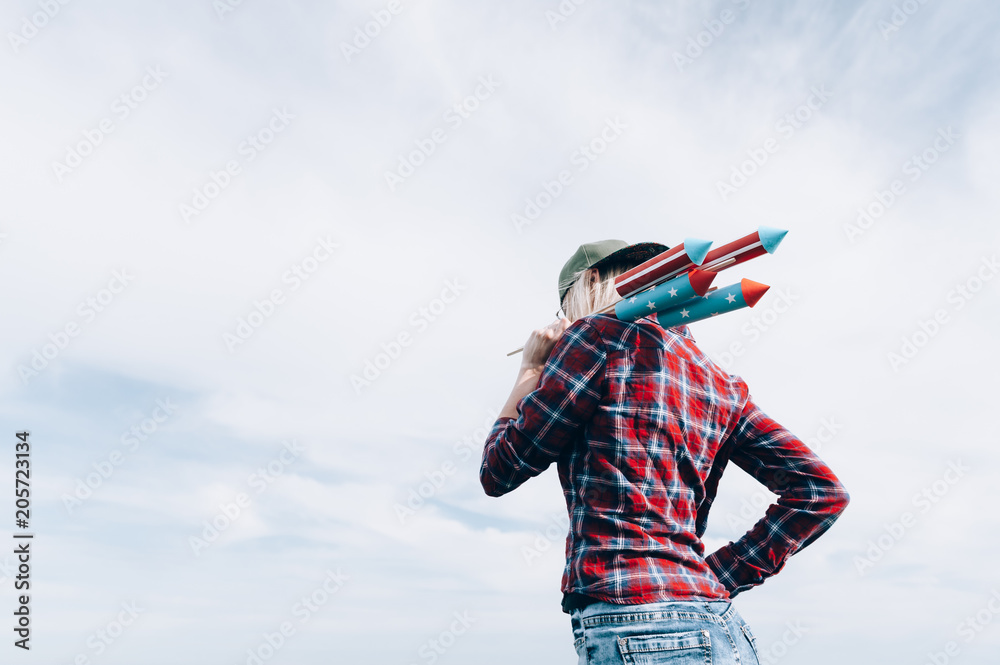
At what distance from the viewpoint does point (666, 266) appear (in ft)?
10.6

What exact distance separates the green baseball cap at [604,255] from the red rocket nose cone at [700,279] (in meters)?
0.64

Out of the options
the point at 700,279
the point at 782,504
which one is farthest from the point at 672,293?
the point at 782,504

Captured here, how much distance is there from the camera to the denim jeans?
9.33 ft

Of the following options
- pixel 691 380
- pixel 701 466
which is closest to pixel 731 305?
pixel 691 380

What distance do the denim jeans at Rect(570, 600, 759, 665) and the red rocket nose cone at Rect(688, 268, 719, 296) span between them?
1.26 meters

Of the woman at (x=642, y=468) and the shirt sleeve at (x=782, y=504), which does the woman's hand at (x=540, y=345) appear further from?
the shirt sleeve at (x=782, y=504)

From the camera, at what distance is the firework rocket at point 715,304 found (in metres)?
3.08

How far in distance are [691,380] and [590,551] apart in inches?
36.7

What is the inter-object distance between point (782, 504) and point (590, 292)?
4.82 feet

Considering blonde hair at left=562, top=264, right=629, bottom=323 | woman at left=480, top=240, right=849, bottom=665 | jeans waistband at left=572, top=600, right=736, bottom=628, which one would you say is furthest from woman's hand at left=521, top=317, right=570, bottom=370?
jeans waistband at left=572, top=600, right=736, bottom=628

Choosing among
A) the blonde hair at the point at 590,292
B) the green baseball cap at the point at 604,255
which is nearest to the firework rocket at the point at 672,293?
the blonde hair at the point at 590,292

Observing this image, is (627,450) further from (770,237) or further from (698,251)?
(770,237)

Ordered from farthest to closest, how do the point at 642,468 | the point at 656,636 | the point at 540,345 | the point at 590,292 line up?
the point at 590,292 → the point at 540,345 → the point at 642,468 → the point at 656,636

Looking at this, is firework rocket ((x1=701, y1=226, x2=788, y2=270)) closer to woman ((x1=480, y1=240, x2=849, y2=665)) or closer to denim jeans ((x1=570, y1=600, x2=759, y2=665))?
woman ((x1=480, y1=240, x2=849, y2=665))
